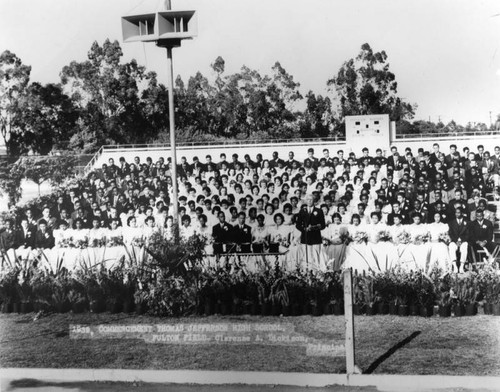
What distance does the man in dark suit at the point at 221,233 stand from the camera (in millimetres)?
6793

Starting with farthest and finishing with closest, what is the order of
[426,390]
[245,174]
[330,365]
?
[245,174], [330,365], [426,390]

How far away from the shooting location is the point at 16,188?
7629 mm

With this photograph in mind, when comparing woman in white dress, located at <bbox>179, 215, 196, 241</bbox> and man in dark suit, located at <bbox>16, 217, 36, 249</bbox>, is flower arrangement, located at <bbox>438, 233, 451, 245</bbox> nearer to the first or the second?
woman in white dress, located at <bbox>179, 215, 196, 241</bbox>

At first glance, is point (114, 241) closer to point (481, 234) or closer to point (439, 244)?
point (439, 244)

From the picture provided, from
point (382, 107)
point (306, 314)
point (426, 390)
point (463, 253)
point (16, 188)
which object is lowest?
point (426, 390)

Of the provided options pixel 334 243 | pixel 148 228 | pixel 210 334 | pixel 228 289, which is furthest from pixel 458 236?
pixel 148 228

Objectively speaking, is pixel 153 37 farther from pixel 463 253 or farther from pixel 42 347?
pixel 463 253

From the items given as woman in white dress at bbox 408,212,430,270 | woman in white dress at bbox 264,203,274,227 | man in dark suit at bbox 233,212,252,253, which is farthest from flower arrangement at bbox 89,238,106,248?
woman in white dress at bbox 408,212,430,270

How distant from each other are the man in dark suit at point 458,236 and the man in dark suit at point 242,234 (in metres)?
2.32

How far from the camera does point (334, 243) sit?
695 cm

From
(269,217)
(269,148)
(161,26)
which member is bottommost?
(269,217)

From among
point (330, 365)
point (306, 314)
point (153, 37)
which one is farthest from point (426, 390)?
point (153, 37)

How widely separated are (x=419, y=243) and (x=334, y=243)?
1002mm

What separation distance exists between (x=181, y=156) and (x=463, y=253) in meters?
3.52
